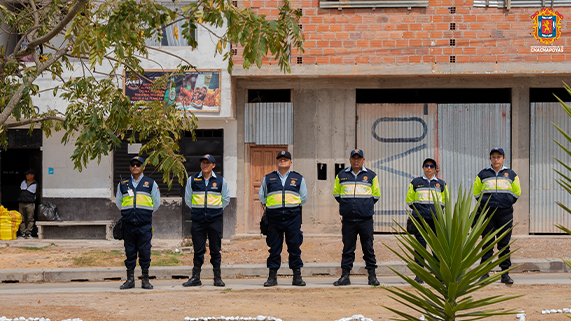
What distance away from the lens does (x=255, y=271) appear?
10172 millimetres

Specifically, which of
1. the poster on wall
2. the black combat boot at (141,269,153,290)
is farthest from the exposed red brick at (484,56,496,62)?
the black combat boot at (141,269,153,290)

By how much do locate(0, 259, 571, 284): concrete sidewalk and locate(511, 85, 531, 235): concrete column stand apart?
4.20 metres

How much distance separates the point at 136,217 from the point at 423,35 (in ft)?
27.1

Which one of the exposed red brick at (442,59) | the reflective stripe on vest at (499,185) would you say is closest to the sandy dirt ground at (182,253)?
the reflective stripe on vest at (499,185)

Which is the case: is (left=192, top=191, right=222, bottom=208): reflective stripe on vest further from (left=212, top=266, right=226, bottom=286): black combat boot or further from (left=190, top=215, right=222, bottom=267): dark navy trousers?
(left=212, top=266, right=226, bottom=286): black combat boot

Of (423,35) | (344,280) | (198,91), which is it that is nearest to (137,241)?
(344,280)

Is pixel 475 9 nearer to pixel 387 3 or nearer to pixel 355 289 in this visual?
pixel 387 3

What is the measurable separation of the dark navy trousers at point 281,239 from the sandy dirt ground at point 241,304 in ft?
1.58

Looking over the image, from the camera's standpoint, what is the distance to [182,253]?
1212 cm

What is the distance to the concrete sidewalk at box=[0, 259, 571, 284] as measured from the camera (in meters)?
10.1

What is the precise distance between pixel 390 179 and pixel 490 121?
9.19ft

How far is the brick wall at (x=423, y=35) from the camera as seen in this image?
1360 centimetres

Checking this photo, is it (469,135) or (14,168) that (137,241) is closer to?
(14,168)

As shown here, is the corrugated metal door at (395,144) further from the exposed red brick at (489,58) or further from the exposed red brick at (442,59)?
the exposed red brick at (489,58)
